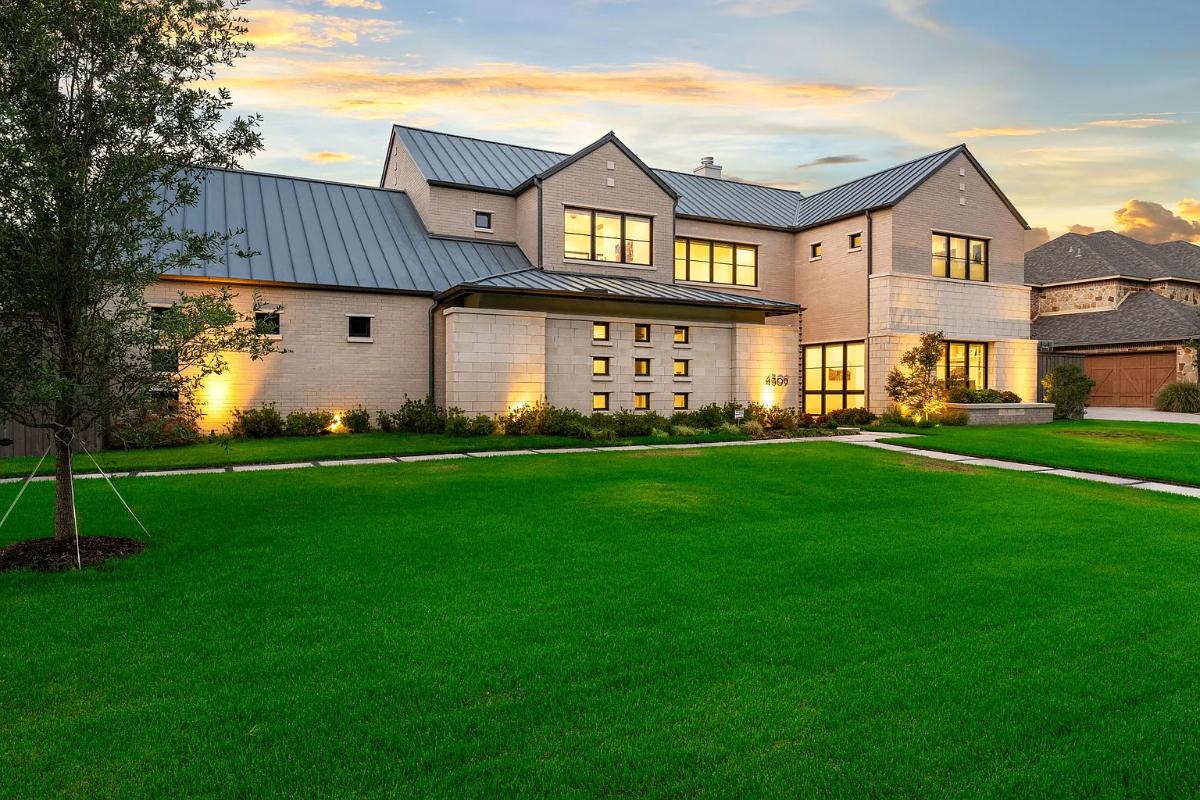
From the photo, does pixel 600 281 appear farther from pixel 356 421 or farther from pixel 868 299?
pixel 868 299

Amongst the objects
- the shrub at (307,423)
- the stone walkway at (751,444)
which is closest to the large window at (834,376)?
the stone walkway at (751,444)

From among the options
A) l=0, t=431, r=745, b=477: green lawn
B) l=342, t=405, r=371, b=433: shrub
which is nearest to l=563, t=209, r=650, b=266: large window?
l=0, t=431, r=745, b=477: green lawn

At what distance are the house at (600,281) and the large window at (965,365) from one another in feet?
0.28

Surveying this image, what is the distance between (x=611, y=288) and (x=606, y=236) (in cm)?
345

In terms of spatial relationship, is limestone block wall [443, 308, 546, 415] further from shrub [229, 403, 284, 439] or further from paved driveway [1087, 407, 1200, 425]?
paved driveway [1087, 407, 1200, 425]

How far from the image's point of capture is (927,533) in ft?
26.6

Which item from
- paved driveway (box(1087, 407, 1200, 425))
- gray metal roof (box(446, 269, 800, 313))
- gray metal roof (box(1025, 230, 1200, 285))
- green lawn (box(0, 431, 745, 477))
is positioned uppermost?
gray metal roof (box(1025, 230, 1200, 285))

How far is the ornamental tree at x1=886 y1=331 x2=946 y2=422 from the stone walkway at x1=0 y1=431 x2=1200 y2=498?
13.3 ft

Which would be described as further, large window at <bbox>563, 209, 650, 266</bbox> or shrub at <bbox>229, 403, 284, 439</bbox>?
large window at <bbox>563, 209, 650, 266</bbox>

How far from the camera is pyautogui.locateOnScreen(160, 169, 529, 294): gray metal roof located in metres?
20.5

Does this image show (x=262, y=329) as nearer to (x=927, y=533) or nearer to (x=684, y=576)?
(x=684, y=576)

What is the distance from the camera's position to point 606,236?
80.9 ft

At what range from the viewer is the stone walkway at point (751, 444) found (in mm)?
12297

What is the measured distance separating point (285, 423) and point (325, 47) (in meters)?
9.48
